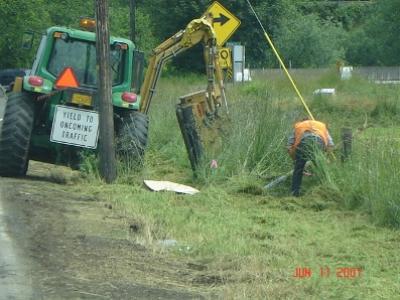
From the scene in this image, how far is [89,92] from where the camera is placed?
14594 millimetres

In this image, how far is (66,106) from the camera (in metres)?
14.3

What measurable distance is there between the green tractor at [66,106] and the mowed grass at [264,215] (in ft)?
2.80

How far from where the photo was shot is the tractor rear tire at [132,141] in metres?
14.6

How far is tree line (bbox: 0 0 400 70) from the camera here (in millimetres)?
39719

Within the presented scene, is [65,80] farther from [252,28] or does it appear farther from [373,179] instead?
[252,28]

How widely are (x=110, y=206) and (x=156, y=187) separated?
1673 mm

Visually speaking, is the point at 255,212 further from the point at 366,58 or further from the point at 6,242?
the point at 366,58

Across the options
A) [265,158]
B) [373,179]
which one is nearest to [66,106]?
[265,158]

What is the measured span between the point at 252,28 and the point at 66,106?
26309 mm

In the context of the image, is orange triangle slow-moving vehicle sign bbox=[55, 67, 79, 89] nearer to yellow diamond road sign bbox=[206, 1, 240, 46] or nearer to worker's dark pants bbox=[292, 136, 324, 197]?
worker's dark pants bbox=[292, 136, 324, 197]

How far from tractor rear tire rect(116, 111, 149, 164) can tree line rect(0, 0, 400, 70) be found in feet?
69.0

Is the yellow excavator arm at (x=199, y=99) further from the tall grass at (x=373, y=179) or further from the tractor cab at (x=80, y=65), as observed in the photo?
the tall grass at (x=373, y=179)
